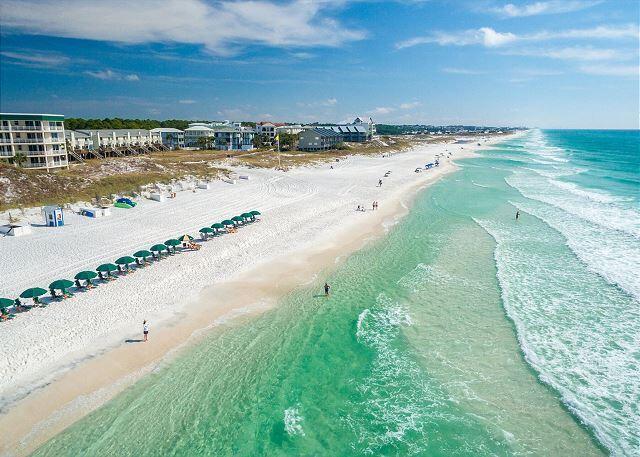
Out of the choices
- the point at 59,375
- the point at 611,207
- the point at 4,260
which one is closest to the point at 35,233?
the point at 4,260

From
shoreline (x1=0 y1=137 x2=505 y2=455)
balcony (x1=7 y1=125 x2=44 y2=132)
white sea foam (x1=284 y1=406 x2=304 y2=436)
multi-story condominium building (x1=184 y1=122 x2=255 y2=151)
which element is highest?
multi-story condominium building (x1=184 y1=122 x2=255 y2=151)

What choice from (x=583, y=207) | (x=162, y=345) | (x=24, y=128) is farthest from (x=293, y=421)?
(x=24, y=128)

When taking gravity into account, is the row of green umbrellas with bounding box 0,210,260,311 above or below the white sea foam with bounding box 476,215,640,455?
above

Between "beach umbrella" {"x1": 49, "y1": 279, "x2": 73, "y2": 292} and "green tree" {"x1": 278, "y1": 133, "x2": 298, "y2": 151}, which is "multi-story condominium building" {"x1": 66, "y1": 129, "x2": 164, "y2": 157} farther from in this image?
"beach umbrella" {"x1": 49, "y1": 279, "x2": 73, "y2": 292}

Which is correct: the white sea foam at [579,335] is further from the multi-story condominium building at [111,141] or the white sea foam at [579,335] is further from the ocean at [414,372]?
the multi-story condominium building at [111,141]

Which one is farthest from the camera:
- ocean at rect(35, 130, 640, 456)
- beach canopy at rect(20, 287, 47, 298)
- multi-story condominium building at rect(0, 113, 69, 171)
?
multi-story condominium building at rect(0, 113, 69, 171)

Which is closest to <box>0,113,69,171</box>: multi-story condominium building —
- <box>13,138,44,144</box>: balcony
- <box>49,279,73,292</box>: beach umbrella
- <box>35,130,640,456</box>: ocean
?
<box>13,138,44,144</box>: balcony

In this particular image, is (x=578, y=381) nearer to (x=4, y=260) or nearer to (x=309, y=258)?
(x=309, y=258)

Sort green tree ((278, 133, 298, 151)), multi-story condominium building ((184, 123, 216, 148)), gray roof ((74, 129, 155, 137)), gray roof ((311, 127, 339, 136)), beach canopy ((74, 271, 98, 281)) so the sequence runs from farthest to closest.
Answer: gray roof ((311, 127, 339, 136)) < multi-story condominium building ((184, 123, 216, 148)) < green tree ((278, 133, 298, 151)) < gray roof ((74, 129, 155, 137)) < beach canopy ((74, 271, 98, 281))
